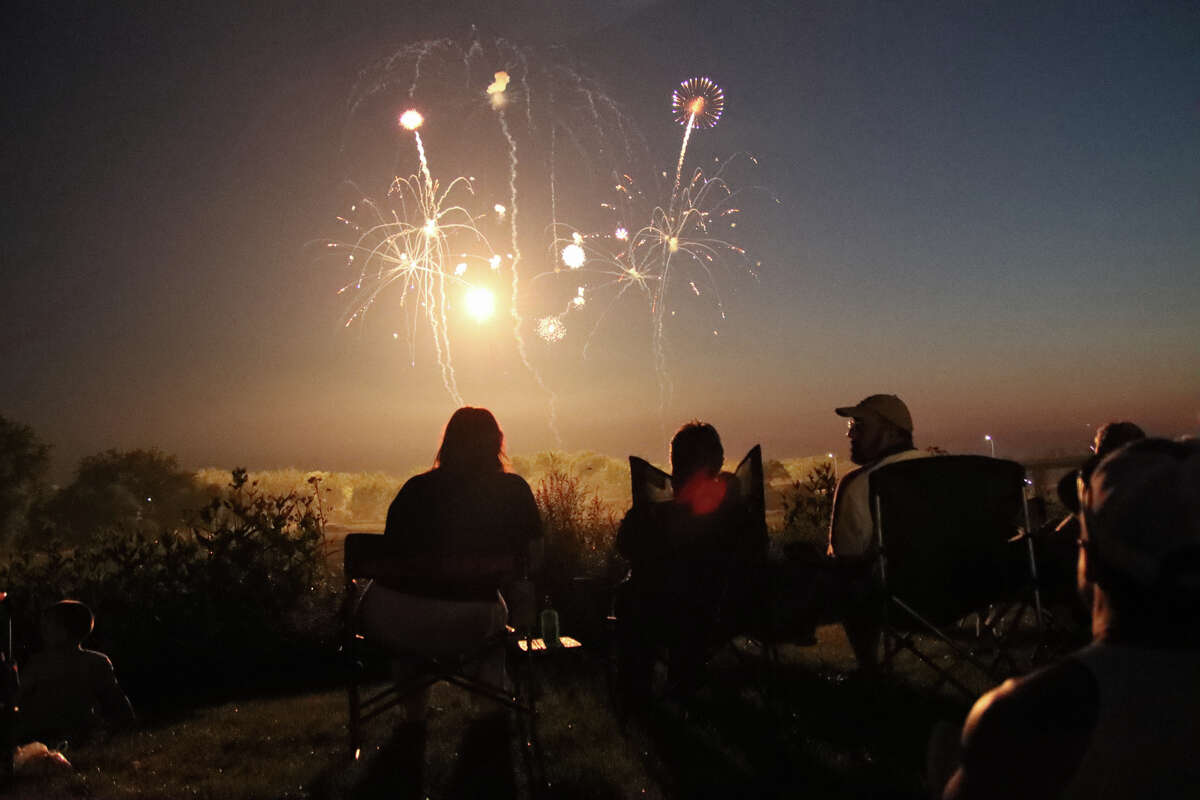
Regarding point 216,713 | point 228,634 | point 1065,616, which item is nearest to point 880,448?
point 1065,616

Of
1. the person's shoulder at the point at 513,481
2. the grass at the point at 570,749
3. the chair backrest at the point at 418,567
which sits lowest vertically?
the grass at the point at 570,749

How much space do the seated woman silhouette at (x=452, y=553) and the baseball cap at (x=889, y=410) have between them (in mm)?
1860

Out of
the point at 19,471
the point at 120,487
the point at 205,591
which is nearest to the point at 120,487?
the point at 120,487

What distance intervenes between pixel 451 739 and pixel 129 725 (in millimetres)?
1953

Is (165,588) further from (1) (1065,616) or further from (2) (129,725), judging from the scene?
(1) (1065,616)

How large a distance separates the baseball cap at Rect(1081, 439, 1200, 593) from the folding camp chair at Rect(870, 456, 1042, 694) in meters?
3.06

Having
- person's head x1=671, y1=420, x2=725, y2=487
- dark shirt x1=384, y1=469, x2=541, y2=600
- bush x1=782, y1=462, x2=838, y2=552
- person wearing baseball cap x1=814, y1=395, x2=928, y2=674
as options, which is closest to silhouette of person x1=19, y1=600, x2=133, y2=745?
dark shirt x1=384, y1=469, x2=541, y2=600

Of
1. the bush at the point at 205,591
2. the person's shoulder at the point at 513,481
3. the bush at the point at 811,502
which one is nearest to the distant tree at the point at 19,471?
the bush at the point at 205,591

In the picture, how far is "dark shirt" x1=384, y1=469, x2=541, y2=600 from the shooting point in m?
3.77

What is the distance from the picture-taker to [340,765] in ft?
12.3

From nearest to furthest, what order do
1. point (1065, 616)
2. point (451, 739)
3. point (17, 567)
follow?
point (451, 739) < point (1065, 616) < point (17, 567)

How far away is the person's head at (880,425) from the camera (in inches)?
177

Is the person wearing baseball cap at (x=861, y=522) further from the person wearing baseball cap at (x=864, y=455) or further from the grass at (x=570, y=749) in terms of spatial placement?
the grass at (x=570, y=749)

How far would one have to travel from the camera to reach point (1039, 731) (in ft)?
3.19
